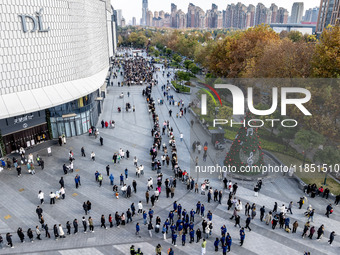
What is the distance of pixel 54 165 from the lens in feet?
79.4

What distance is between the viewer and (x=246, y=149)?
21.5m

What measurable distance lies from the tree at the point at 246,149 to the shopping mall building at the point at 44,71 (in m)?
16.6

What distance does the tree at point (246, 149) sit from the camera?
844 inches

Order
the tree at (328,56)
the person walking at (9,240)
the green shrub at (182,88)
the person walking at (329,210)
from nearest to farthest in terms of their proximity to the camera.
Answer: the person walking at (9,240) → the person walking at (329,210) → the tree at (328,56) → the green shrub at (182,88)

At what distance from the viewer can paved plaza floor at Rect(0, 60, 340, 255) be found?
595 inches

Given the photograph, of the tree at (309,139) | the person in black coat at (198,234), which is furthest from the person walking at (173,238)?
the tree at (309,139)

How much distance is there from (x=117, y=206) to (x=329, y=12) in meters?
96.9

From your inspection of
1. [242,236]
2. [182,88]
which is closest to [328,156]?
[242,236]

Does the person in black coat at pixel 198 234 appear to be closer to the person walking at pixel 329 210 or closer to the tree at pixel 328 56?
the person walking at pixel 329 210

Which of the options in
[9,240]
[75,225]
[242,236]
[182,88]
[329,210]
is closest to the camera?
[9,240]

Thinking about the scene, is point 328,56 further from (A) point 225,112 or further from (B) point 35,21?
(B) point 35,21

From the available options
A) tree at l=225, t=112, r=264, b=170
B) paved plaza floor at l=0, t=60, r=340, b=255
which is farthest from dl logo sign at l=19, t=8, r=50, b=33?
tree at l=225, t=112, r=264, b=170

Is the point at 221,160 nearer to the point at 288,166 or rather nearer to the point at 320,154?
the point at 288,166

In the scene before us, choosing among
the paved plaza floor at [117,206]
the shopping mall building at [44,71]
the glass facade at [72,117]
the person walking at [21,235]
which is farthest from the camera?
the glass facade at [72,117]
